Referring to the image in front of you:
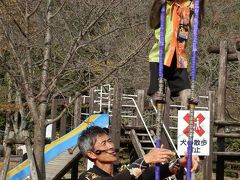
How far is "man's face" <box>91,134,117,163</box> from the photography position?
3.11 metres

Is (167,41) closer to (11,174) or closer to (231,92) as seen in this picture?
(11,174)

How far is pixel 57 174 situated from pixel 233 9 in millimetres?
9972

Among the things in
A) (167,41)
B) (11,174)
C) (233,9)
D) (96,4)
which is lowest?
(11,174)

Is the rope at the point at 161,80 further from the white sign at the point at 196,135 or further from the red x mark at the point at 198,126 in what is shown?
the red x mark at the point at 198,126

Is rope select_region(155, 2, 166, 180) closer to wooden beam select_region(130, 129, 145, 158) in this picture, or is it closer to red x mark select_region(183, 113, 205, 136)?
red x mark select_region(183, 113, 205, 136)

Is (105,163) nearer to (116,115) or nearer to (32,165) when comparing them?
(32,165)

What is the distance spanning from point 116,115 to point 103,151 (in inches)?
280

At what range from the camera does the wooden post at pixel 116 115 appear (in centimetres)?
992

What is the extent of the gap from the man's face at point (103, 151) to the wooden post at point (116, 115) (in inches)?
263

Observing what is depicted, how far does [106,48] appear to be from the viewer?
9477 millimetres

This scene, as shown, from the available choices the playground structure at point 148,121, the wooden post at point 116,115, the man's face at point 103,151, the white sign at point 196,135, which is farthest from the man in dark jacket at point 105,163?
the wooden post at point 116,115

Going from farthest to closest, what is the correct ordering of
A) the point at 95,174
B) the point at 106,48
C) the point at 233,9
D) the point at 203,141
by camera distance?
1. the point at 233,9
2. the point at 106,48
3. the point at 203,141
4. the point at 95,174

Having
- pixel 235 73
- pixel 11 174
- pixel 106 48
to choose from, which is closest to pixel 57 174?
pixel 11 174

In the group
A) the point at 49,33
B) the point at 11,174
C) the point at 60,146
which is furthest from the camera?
the point at 60,146
